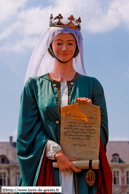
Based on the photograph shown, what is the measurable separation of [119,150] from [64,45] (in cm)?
3666

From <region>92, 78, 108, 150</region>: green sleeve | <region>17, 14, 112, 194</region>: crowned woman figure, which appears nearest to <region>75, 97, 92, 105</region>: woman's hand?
<region>17, 14, 112, 194</region>: crowned woman figure

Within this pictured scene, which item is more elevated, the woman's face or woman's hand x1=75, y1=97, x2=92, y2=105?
the woman's face

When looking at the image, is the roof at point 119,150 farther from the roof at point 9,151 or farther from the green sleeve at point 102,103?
the green sleeve at point 102,103

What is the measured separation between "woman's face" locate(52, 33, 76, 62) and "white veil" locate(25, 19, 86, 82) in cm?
6

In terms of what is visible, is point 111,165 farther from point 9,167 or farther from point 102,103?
point 102,103

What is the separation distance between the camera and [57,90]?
21.6 ft

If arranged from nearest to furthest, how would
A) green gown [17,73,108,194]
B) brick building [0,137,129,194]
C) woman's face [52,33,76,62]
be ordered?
green gown [17,73,108,194] → woman's face [52,33,76,62] → brick building [0,137,129,194]

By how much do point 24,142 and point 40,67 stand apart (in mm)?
1469

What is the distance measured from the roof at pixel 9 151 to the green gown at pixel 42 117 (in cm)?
3523

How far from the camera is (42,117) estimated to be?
6.42m

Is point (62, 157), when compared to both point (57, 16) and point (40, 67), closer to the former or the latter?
point (40, 67)

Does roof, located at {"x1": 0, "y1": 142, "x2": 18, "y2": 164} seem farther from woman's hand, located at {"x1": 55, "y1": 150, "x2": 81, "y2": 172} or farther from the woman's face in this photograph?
woman's hand, located at {"x1": 55, "y1": 150, "x2": 81, "y2": 172}

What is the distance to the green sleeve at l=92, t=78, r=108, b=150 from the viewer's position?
21.4ft

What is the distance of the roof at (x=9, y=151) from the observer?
41.2 meters
